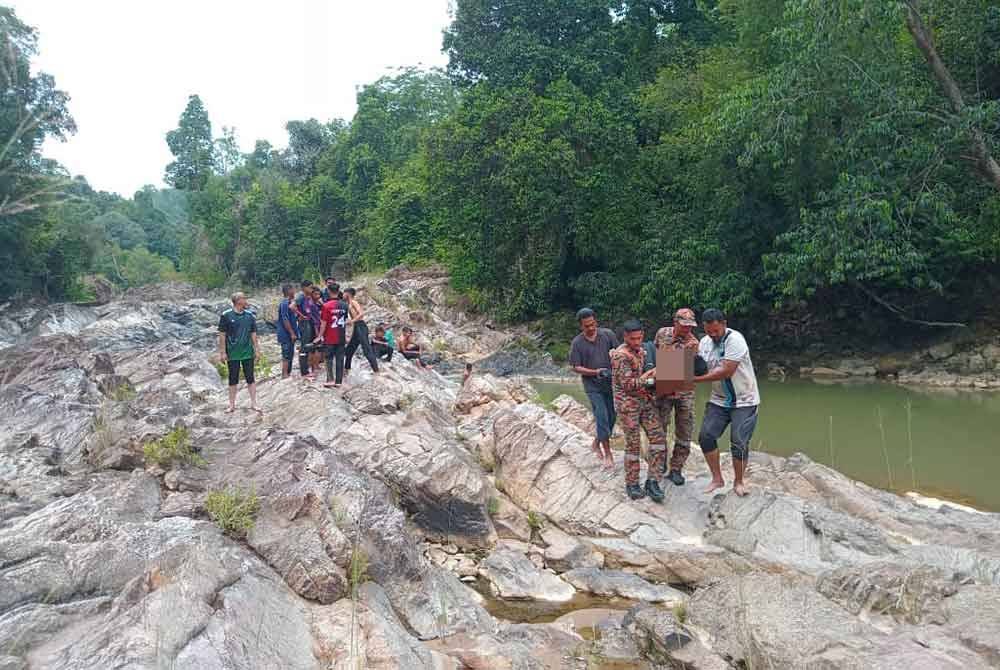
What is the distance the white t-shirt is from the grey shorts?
58 millimetres

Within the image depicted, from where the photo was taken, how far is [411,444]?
7121 mm

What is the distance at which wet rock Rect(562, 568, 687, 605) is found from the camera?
5176mm

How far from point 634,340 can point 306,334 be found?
17.6 ft

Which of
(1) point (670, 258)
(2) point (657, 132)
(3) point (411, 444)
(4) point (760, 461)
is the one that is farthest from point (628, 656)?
(2) point (657, 132)

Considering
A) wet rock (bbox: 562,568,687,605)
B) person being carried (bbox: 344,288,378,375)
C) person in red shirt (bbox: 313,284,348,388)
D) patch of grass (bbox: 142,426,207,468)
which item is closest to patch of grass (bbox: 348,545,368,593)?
wet rock (bbox: 562,568,687,605)

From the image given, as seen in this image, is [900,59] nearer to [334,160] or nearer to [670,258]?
[670,258]

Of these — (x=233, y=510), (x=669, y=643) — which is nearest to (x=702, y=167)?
(x=669, y=643)

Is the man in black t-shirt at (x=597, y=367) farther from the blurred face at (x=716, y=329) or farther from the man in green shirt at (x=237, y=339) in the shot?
the man in green shirt at (x=237, y=339)

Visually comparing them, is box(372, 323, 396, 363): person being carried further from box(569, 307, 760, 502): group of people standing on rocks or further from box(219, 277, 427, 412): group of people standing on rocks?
box(569, 307, 760, 502): group of people standing on rocks

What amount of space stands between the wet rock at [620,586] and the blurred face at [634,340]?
1.93 metres

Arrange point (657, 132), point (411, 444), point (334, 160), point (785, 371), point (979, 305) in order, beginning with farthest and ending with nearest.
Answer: point (334, 160), point (657, 132), point (785, 371), point (979, 305), point (411, 444)

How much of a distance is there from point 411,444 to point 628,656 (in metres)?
3.40

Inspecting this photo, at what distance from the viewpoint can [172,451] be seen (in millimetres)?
5918

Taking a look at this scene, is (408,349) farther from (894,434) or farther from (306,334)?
(894,434)
